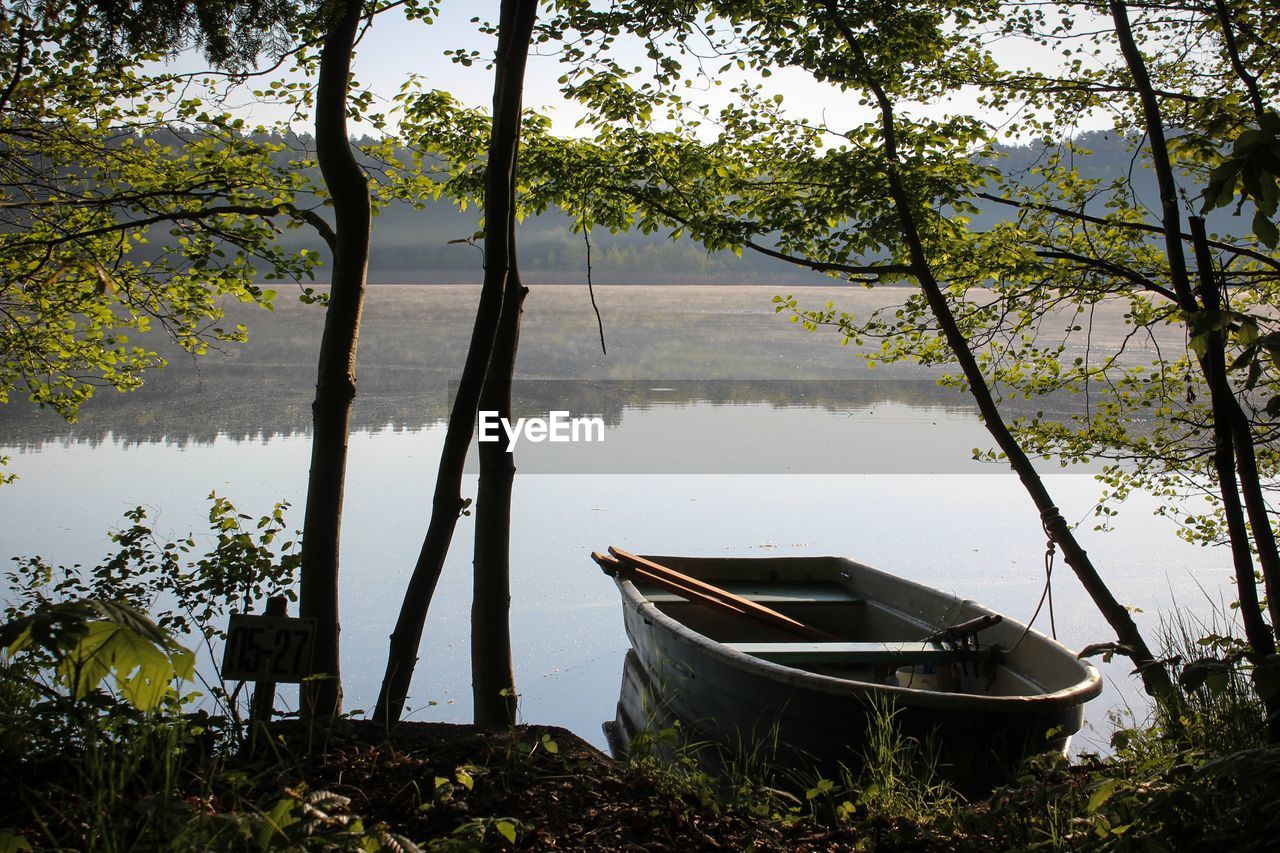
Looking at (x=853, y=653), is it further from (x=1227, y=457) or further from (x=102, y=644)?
(x=102, y=644)

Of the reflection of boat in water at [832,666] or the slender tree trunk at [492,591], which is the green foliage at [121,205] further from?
the reflection of boat in water at [832,666]

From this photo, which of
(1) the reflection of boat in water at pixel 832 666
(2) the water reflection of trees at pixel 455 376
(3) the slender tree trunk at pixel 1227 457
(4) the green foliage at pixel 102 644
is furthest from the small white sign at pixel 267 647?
(2) the water reflection of trees at pixel 455 376

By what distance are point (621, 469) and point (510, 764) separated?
33.3 feet

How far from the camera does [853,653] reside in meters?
4.92

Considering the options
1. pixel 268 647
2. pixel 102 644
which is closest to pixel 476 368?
pixel 268 647

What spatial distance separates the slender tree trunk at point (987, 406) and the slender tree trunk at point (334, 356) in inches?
81.1

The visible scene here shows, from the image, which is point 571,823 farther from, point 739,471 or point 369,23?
point 739,471

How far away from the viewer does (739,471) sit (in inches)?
504

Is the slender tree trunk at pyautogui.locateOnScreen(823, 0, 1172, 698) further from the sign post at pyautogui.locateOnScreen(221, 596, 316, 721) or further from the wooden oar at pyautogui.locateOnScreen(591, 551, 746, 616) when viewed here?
the sign post at pyautogui.locateOnScreen(221, 596, 316, 721)

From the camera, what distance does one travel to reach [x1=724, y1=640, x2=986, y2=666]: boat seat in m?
4.90

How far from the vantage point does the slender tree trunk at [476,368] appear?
3586mm

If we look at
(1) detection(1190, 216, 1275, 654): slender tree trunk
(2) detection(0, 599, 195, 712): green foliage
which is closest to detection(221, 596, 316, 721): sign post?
(2) detection(0, 599, 195, 712): green foliage

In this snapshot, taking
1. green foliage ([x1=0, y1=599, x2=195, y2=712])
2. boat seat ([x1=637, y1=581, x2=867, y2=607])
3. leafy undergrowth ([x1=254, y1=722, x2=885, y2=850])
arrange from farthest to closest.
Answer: boat seat ([x1=637, y1=581, x2=867, y2=607]), leafy undergrowth ([x1=254, y1=722, x2=885, y2=850]), green foliage ([x1=0, y1=599, x2=195, y2=712])

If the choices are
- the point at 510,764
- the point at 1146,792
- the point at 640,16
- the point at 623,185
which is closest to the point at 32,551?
the point at 623,185
